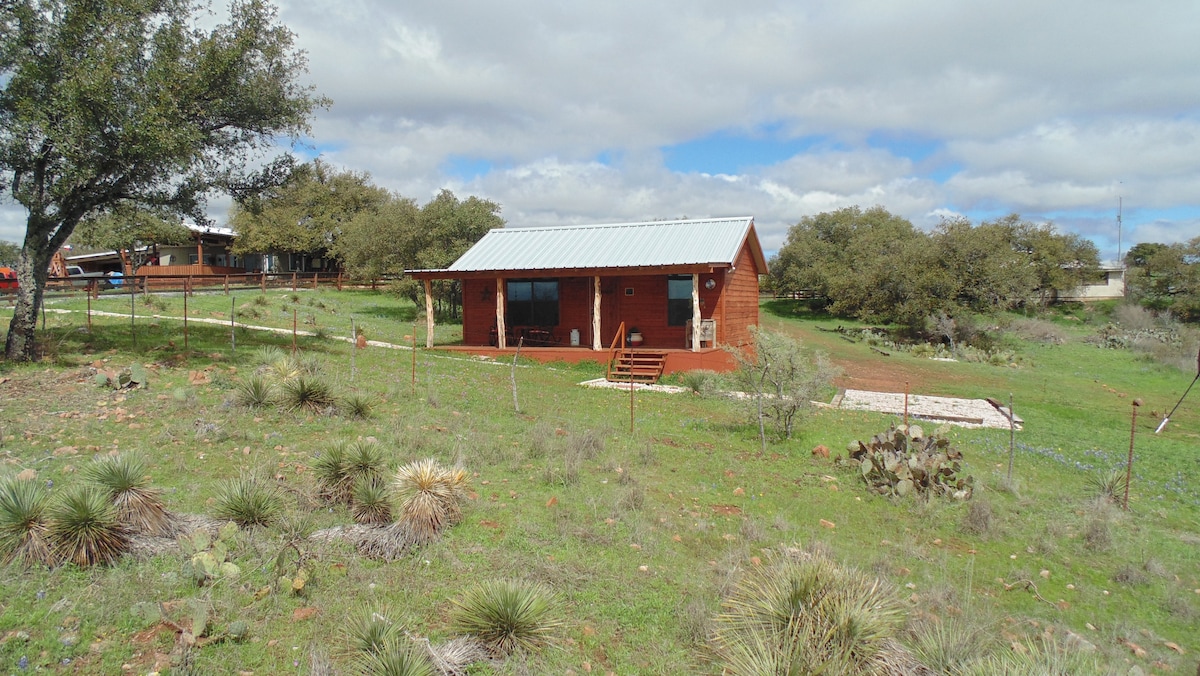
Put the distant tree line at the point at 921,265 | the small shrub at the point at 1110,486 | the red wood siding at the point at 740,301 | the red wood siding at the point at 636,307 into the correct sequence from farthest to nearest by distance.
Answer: the distant tree line at the point at 921,265 < the red wood siding at the point at 740,301 < the red wood siding at the point at 636,307 < the small shrub at the point at 1110,486

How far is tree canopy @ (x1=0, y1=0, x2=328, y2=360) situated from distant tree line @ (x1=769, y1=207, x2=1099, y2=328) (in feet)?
96.0

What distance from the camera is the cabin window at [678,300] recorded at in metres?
22.1

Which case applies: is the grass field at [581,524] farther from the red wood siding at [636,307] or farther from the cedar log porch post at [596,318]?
the red wood siding at [636,307]

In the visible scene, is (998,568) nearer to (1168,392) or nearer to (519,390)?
(519,390)

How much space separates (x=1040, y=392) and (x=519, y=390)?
49.9ft

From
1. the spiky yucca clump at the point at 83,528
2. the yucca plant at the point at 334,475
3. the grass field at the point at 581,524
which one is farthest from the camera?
the yucca plant at the point at 334,475

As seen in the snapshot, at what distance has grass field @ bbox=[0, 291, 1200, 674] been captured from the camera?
4793mm

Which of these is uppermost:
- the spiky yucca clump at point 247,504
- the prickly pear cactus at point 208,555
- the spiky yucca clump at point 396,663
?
the spiky yucca clump at point 247,504

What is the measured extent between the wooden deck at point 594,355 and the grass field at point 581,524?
444 cm

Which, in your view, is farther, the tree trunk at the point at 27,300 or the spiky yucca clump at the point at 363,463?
the tree trunk at the point at 27,300

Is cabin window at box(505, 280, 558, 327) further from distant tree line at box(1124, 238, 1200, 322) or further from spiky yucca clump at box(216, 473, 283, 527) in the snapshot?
distant tree line at box(1124, 238, 1200, 322)

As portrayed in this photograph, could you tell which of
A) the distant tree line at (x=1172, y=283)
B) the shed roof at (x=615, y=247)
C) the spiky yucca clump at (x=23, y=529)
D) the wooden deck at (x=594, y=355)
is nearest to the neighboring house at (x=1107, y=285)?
the distant tree line at (x=1172, y=283)

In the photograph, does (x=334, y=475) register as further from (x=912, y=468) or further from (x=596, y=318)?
(x=596, y=318)

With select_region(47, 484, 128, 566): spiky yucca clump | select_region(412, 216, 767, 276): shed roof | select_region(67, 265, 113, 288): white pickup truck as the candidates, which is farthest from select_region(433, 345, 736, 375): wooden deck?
select_region(47, 484, 128, 566): spiky yucca clump
